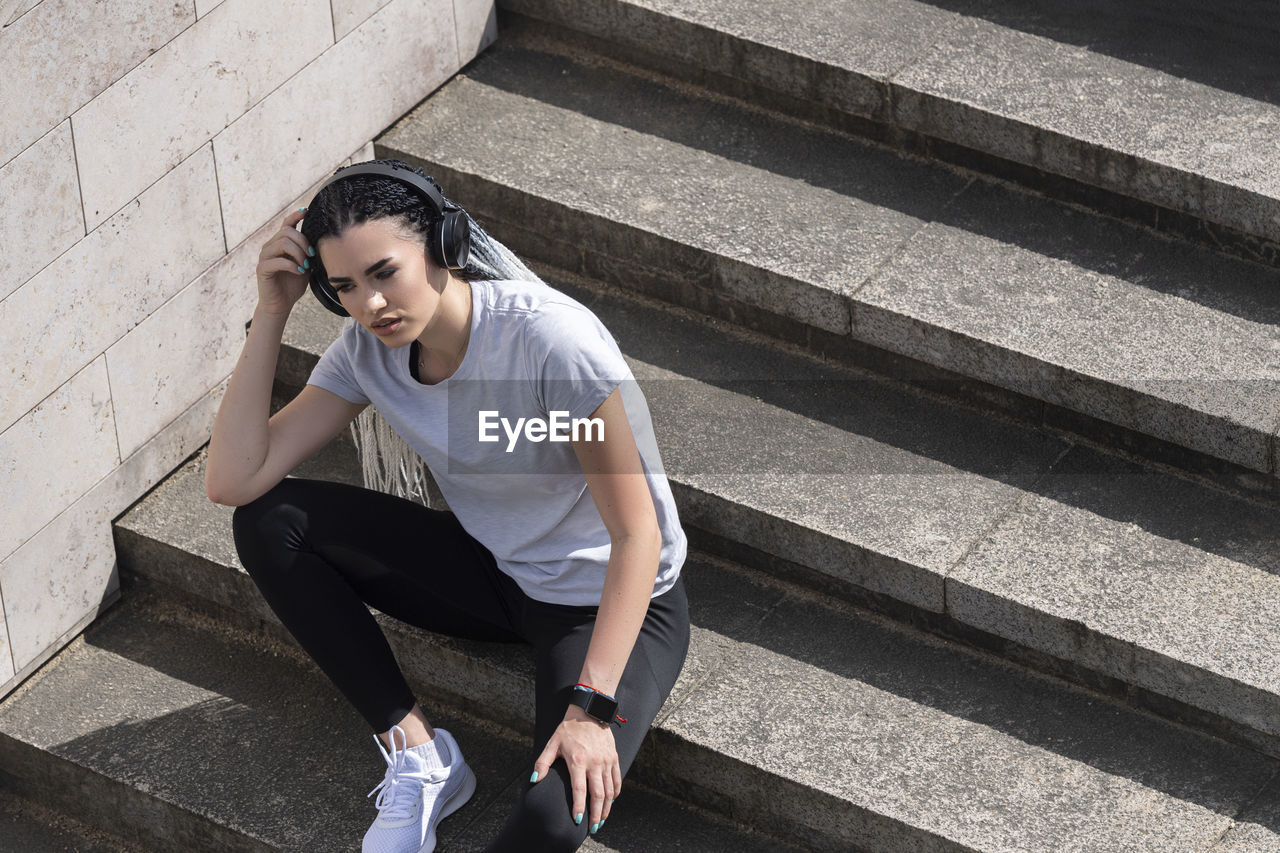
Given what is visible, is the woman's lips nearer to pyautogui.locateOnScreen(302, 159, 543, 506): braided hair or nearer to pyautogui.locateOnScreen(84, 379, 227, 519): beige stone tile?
pyautogui.locateOnScreen(302, 159, 543, 506): braided hair

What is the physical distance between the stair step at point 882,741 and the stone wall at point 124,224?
0.51m

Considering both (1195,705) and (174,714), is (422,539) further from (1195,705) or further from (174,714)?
(1195,705)

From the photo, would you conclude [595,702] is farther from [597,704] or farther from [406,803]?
[406,803]

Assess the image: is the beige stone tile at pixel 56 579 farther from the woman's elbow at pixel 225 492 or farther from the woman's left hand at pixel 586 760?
the woman's left hand at pixel 586 760

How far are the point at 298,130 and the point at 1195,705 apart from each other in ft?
8.64

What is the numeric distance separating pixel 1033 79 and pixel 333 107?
189cm

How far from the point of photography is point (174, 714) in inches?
157

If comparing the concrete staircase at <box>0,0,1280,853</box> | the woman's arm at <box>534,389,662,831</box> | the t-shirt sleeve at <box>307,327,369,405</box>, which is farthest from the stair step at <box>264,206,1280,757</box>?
the t-shirt sleeve at <box>307,327,369,405</box>

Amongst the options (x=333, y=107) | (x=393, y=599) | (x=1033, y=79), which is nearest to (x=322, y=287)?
(x=393, y=599)

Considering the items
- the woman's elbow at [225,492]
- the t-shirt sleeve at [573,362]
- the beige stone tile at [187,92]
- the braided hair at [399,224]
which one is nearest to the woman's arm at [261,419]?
the woman's elbow at [225,492]

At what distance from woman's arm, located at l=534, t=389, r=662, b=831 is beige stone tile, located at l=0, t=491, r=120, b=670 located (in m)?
1.51

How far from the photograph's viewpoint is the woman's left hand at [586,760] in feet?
10.3

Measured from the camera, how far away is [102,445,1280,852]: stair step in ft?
11.2

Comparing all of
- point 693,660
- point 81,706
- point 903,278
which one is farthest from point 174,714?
point 903,278
